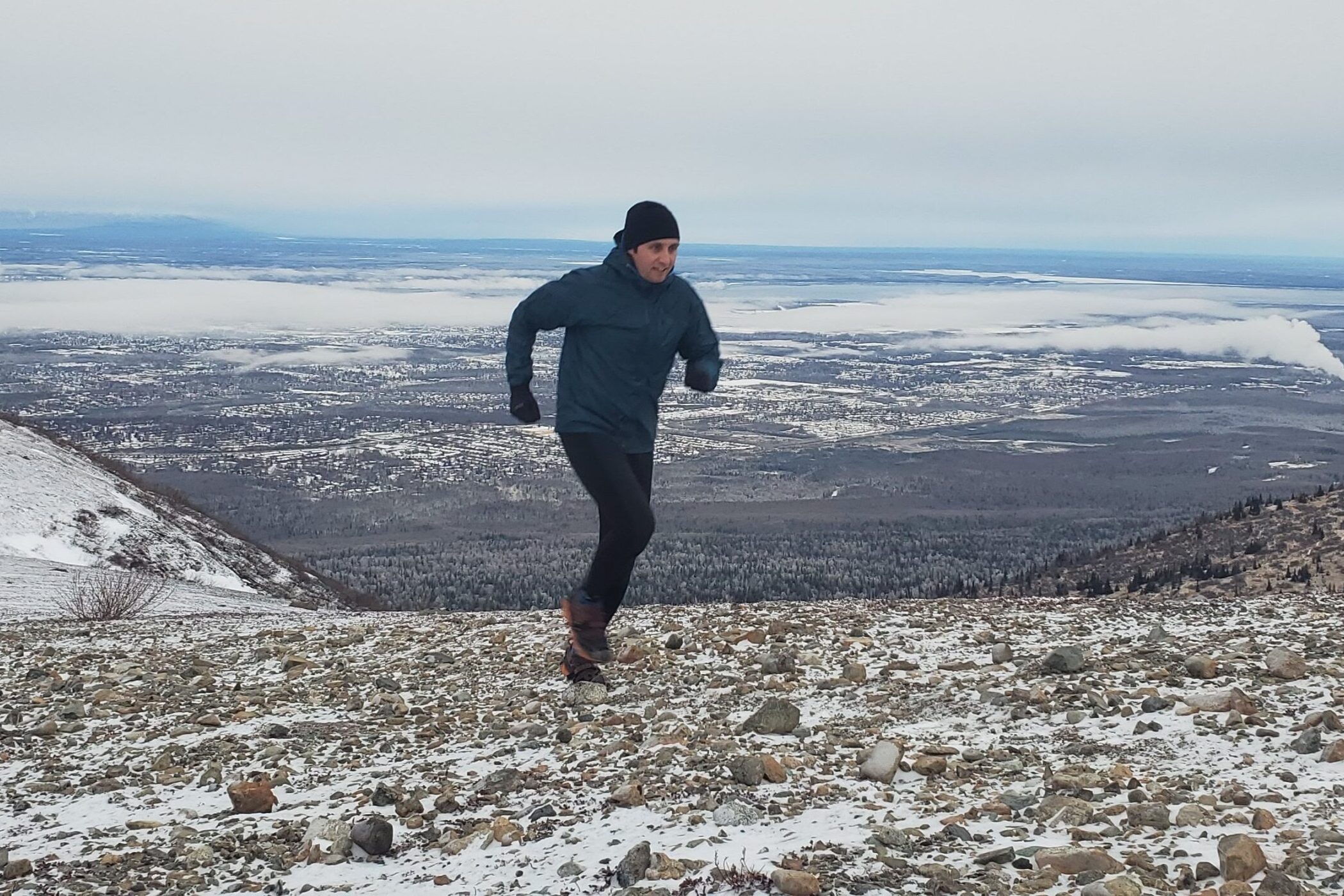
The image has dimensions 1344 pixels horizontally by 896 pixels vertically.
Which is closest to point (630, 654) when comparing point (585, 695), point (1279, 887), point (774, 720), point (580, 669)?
point (580, 669)

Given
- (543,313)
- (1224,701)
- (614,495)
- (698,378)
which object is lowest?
(1224,701)

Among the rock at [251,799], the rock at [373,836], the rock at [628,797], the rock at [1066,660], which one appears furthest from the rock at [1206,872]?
the rock at [251,799]

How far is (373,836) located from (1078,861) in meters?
2.27

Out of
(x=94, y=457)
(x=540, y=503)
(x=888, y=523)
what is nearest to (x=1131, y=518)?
(x=888, y=523)

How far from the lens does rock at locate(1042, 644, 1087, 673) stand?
19.7ft

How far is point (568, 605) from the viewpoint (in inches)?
255

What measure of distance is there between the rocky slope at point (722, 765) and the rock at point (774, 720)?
0.01 meters

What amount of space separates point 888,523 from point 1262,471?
37.0 metres

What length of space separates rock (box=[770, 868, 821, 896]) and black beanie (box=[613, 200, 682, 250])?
3.30 m

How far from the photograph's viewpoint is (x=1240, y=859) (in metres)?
3.31

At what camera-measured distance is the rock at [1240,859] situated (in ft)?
10.8

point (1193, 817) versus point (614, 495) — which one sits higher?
point (614, 495)

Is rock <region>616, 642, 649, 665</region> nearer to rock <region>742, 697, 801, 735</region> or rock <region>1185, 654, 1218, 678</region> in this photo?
rock <region>742, 697, 801, 735</region>

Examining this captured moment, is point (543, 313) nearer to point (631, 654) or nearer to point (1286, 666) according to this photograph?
point (631, 654)
